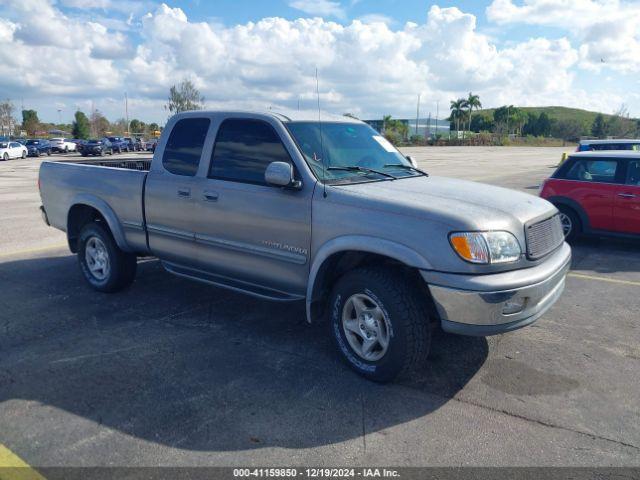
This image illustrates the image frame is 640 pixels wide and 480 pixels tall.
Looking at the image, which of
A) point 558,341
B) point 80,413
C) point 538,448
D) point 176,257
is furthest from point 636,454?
point 176,257

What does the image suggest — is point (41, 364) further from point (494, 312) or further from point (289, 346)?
point (494, 312)

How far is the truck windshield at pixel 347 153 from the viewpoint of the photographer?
436cm

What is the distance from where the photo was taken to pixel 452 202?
12.6ft

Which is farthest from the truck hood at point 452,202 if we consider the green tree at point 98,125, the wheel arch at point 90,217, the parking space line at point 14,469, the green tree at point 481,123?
the green tree at point 481,123

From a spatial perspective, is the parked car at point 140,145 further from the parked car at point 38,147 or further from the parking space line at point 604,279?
the parking space line at point 604,279

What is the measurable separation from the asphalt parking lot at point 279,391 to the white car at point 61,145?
48.6 m

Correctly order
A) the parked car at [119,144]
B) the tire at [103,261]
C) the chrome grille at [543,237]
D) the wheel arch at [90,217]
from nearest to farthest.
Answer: the chrome grille at [543,237] → the wheel arch at [90,217] → the tire at [103,261] → the parked car at [119,144]

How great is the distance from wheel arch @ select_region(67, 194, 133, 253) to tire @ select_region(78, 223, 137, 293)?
0.13m

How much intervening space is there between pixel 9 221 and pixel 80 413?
342 inches

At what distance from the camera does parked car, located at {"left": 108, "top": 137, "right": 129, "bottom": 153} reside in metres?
48.0

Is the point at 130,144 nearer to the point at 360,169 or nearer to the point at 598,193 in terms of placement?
the point at 598,193

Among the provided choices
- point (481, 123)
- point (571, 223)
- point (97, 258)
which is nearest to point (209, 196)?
point (97, 258)

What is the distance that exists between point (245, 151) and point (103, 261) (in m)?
2.41

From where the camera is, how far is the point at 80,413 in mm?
3488
